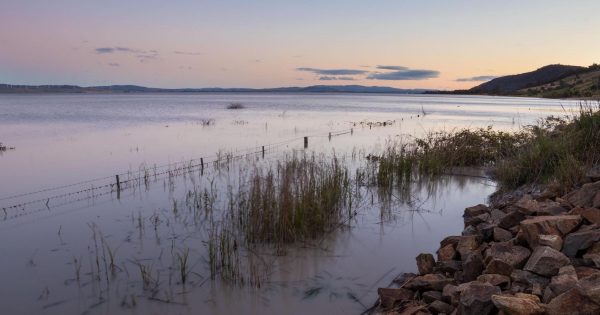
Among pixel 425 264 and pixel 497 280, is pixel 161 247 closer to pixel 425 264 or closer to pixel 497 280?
pixel 425 264

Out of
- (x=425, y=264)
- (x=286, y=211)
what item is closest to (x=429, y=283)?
(x=425, y=264)

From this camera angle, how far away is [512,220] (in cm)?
695

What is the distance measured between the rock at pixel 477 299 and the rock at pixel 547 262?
760 millimetres

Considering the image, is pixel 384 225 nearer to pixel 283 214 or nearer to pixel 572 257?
Answer: pixel 283 214

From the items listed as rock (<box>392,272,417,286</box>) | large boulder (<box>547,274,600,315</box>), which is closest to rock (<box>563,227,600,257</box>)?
large boulder (<box>547,274,600,315</box>)

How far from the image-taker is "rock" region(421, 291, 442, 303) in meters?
5.18

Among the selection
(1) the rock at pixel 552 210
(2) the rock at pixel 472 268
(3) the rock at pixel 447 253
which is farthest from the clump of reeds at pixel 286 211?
(1) the rock at pixel 552 210

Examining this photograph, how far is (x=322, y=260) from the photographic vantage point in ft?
25.2

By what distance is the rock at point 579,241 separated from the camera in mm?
5258

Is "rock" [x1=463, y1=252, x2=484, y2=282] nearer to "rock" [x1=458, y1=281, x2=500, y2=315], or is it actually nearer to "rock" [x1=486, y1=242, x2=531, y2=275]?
"rock" [x1=486, y1=242, x2=531, y2=275]

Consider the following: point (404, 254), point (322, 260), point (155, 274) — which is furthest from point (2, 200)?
point (404, 254)

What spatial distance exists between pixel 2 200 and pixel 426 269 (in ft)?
34.7

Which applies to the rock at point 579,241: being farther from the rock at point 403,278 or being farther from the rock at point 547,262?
the rock at point 403,278

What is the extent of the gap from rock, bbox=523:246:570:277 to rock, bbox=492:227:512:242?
59.4 inches
